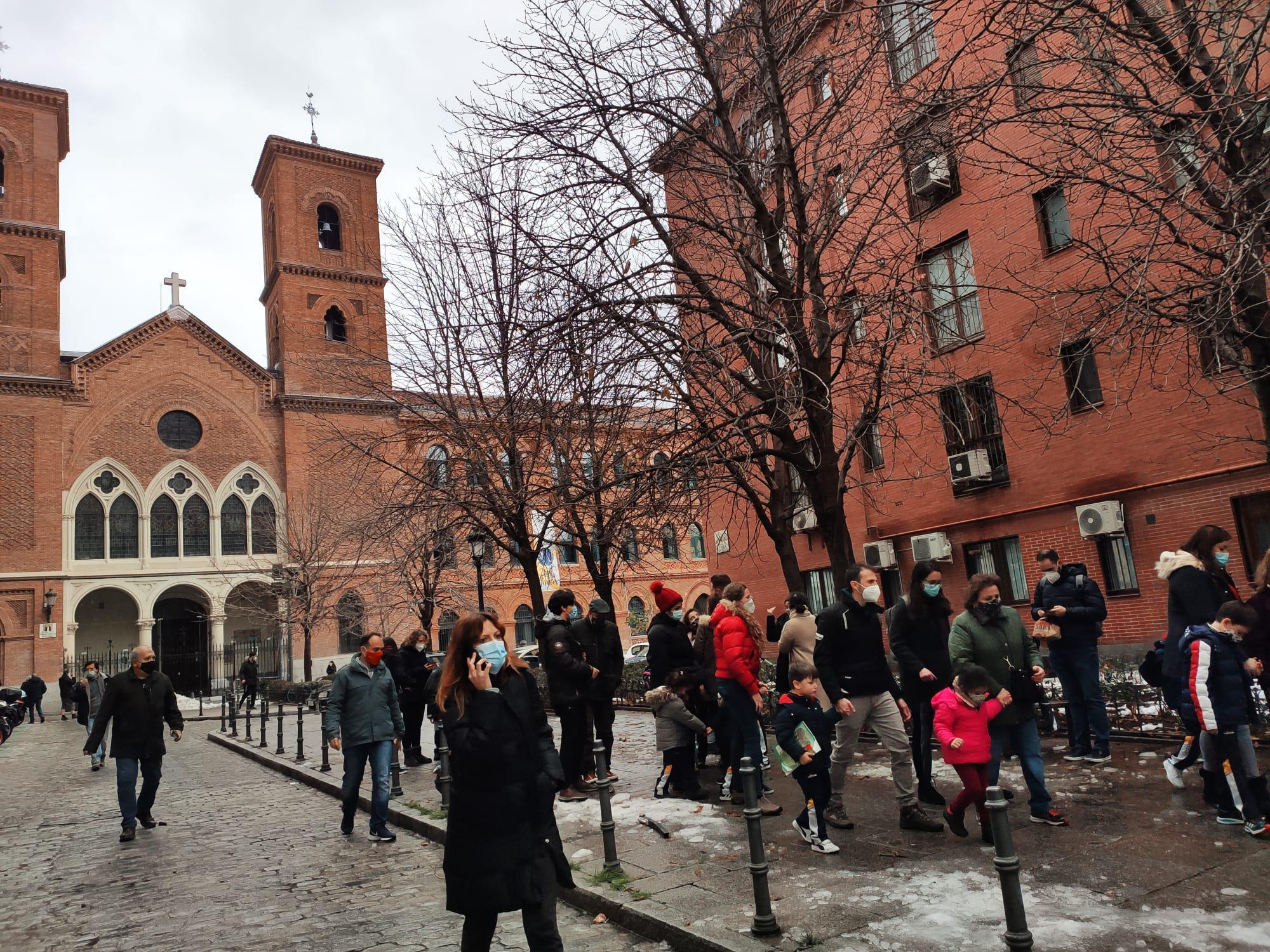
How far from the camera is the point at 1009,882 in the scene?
4.08m

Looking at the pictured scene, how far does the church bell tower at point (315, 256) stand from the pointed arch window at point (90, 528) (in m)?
9.35

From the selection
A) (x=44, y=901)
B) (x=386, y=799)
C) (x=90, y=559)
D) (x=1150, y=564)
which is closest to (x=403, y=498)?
(x=386, y=799)

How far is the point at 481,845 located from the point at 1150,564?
16.1m

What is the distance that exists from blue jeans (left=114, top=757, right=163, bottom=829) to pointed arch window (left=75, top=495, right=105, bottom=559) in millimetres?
31815

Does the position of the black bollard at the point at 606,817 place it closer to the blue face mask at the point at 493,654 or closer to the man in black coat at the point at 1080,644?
the blue face mask at the point at 493,654

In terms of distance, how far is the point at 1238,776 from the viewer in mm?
5844

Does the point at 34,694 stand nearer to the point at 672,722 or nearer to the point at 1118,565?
the point at 672,722

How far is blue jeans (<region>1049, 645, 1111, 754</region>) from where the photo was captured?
8172mm

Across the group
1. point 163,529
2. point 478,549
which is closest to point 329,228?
point 163,529

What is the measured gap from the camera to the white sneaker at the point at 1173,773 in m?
6.87

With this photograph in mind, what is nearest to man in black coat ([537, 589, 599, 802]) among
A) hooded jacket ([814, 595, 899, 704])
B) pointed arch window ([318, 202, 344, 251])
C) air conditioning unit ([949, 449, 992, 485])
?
hooded jacket ([814, 595, 899, 704])

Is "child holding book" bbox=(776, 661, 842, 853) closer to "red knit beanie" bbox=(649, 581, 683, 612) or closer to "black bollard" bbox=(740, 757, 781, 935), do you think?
"black bollard" bbox=(740, 757, 781, 935)

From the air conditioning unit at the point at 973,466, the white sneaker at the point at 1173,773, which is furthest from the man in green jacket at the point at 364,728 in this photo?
the air conditioning unit at the point at 973,466

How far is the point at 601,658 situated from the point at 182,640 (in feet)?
119
